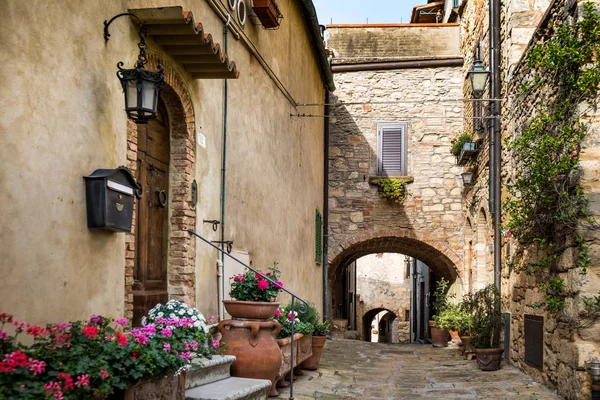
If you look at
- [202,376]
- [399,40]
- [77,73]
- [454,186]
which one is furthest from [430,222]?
[77,73]

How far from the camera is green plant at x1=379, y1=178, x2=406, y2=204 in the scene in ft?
46.6

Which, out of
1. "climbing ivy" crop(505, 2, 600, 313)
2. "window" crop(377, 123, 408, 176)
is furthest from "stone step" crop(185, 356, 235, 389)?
"window" crop(377, 123, 408, 176)

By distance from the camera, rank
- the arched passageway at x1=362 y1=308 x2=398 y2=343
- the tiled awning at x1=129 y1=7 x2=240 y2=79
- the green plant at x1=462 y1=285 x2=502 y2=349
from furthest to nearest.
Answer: the arched passageway at x1=362 y1=308 x2=398 y2=343, the green plant at x1=462 y1=285 x2=502 y2=349, the tiled awning at x1=129 y1=7 x2=240 y2=79

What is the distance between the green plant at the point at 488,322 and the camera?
9.69 metres

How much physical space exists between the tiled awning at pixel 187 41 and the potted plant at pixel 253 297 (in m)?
1.73

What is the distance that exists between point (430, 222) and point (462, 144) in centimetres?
183

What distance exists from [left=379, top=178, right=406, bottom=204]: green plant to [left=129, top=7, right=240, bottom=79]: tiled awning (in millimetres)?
8522

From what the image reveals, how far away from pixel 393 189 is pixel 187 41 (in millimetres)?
9353

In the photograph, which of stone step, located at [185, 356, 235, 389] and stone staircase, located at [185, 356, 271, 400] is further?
stone step, located at [185, 356, 235, 389]

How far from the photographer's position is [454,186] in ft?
46.6

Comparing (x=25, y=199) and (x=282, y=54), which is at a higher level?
(x=282, y=54)

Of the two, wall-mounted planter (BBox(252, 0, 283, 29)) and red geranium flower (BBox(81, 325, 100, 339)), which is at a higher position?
wall-mounted planter (BBox(252, 0, 283, 29))

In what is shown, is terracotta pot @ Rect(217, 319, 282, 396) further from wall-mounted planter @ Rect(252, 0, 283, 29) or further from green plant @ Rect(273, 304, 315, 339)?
wall-mounted planter @ Rect(252, 0, 283, 29)

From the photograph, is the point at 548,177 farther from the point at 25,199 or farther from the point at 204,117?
the point at 25,199
